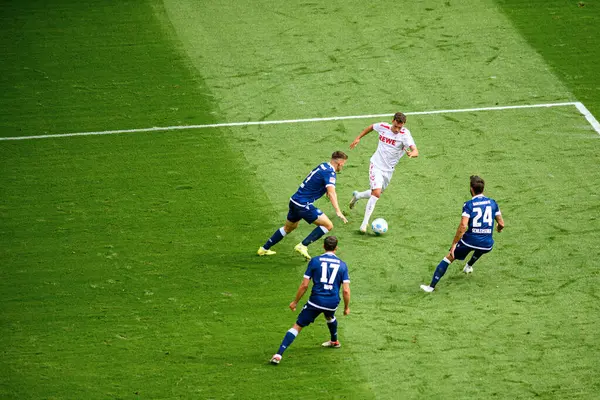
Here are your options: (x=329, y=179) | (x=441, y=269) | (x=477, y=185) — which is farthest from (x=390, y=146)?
(x=441, y=269)

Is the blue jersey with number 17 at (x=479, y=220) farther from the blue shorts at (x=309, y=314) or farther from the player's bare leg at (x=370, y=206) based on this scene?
the blue shorts at (x=309, y=314)

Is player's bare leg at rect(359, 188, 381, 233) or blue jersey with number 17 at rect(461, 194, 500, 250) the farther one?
player's bare leg at rect(359, 188, 381, 233)

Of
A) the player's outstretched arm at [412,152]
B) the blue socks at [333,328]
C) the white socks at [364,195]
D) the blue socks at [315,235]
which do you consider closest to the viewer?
the blue socks at [333,328]

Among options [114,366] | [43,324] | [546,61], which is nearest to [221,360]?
[114,366]

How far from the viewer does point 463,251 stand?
16.2m

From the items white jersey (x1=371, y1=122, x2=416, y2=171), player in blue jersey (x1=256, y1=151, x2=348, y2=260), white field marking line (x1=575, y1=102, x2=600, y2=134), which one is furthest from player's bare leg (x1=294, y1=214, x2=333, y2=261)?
white field marking line (x1=575, y1=102, x2=600, y2=134)

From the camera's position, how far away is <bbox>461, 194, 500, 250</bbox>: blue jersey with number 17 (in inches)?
628

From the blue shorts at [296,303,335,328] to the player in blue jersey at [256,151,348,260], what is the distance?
257 centimetres

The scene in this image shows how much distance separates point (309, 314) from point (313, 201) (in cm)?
308

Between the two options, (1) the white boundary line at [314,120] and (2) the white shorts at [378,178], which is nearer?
(2) the white shorts at [378,178]

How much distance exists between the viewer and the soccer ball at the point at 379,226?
17797 mm

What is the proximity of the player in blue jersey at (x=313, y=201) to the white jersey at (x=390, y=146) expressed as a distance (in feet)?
4.60

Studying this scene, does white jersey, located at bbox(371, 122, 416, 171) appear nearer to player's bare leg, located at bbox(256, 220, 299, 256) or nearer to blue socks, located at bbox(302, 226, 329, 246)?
blue socks, located at bbox(302, 226, 329, 246)

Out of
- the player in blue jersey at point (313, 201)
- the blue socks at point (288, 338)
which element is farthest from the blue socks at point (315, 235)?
the blue socks at point (288, 338)
